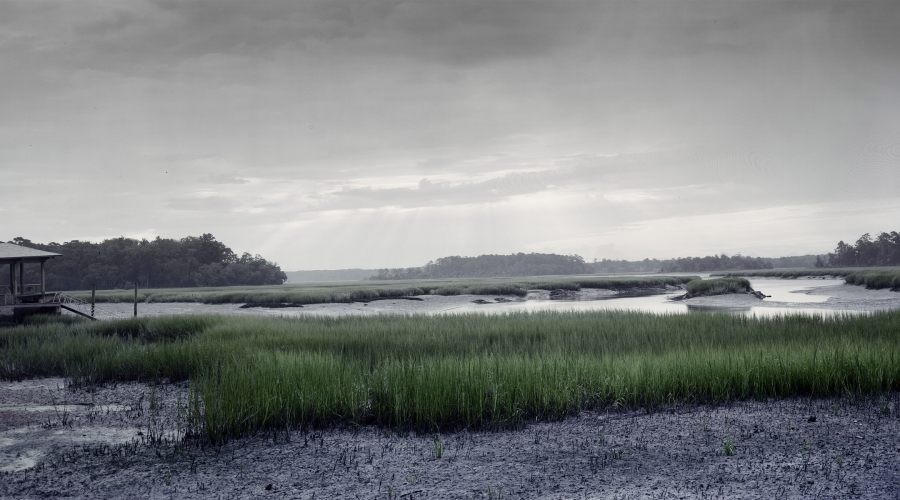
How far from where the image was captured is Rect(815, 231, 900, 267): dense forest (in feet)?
354

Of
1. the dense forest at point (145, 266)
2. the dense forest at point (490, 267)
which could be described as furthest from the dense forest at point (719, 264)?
the dense forest at point (145, 266)

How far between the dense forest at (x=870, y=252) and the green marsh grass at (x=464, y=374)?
117461 millimetres

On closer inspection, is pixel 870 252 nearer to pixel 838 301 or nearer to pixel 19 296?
pixel 838 301

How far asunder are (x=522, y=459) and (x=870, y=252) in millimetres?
134772

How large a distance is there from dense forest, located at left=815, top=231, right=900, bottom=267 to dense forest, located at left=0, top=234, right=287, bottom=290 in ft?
363

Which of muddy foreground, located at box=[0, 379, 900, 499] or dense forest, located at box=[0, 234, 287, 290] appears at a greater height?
dense forest, located at box=[0, 234, 287, 290]

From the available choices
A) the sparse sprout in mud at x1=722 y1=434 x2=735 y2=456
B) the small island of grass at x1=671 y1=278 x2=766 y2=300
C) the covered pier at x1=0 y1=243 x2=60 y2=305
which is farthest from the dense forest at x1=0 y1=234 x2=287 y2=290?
the sparse sprout in mud at x1=722 y1=434 x2=735 y2=456

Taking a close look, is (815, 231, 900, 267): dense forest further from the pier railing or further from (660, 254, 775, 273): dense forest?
the pier railing

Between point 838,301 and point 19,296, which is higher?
point 19,296

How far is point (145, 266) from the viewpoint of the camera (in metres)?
80.3

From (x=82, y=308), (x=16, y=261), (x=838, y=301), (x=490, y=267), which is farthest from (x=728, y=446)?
(x=490, y=267)

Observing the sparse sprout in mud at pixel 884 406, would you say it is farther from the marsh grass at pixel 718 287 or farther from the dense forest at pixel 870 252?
the dense forest at pixel 870 252

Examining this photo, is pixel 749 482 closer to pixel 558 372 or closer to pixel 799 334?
pixel 558 372

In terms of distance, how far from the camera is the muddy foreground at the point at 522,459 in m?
5.51
